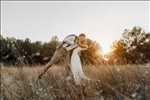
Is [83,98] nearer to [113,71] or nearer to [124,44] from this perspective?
[113,71]

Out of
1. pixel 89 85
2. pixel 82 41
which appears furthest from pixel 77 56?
pixel 89 85

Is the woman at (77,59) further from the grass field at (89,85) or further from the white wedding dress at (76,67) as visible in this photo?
the grass field at (89,85)

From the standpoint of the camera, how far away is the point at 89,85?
10.1 feet

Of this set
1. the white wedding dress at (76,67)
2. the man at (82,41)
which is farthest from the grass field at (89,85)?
the man at (82,41)

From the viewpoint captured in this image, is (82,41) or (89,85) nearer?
(89,85)

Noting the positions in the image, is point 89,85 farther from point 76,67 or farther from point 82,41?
point 82,41

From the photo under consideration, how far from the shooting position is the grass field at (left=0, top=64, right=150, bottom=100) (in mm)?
3000

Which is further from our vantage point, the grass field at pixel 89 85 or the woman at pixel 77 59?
the woman at pixel 77 59

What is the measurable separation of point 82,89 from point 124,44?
1708mm

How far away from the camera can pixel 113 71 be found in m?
3.49

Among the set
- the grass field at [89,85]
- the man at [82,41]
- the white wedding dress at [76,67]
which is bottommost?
the grass field at [89,85]

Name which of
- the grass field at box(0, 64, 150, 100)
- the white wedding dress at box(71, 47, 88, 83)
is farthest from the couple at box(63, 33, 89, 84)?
the grass field at box(0, 64, 150, 100)

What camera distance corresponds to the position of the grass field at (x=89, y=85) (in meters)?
3.00

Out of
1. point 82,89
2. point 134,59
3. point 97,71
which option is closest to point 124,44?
point 134,59
